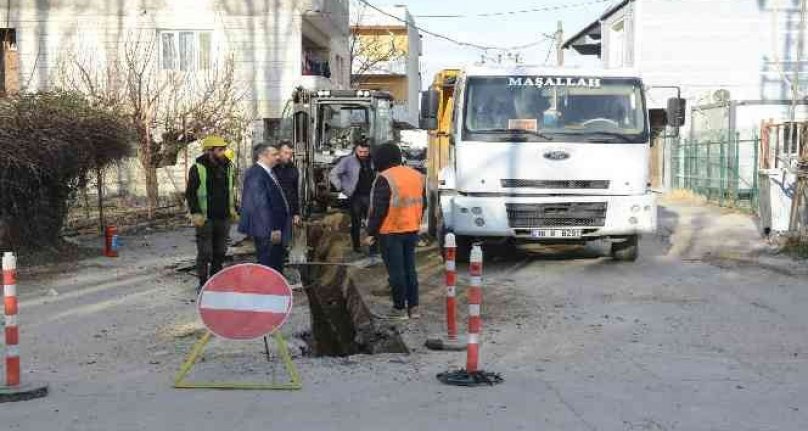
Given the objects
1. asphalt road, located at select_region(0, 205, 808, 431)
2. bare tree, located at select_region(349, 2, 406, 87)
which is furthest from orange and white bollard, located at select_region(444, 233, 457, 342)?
bare tree, located at select_region(349, 2, 406, 87)

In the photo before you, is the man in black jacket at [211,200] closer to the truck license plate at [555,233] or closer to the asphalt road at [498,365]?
the asphalt road at [498,365]

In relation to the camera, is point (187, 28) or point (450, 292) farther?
point (187, 28)

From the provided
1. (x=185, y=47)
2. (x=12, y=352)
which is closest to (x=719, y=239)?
(x=12, y=352)

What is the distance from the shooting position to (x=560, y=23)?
145 ft

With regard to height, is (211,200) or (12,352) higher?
(211,200)

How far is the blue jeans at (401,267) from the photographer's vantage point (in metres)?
9.05

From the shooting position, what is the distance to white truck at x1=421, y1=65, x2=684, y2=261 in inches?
483

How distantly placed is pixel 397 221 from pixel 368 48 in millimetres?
49555

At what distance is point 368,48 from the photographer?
5747 centimetres

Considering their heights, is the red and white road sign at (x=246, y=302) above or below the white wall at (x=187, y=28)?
below

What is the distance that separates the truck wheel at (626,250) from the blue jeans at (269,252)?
218 inches

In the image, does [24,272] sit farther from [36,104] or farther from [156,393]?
[156,393]

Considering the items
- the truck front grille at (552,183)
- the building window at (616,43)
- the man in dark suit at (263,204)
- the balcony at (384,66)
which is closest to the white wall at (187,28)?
the building window at (616,43)

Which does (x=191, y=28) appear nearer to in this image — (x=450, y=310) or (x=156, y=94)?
(x=156, y=94)
